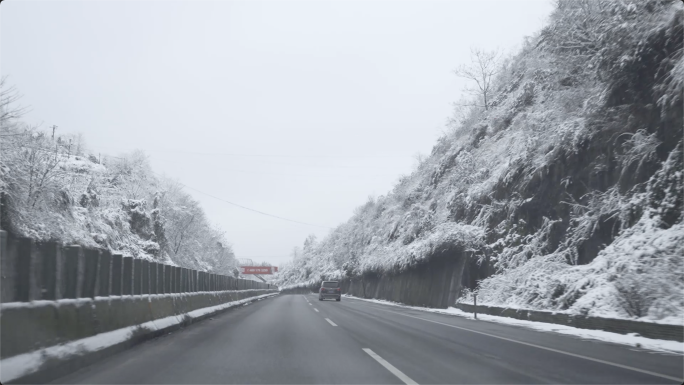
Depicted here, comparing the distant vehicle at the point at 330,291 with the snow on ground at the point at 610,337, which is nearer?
the snow on ground at the point at 610,337

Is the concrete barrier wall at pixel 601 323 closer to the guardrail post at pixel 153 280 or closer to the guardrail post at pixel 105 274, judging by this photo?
the guardrail post at pixel 105 274

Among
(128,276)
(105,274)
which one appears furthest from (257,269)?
(105,274)

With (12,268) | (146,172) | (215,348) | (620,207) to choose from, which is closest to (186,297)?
(215,348)

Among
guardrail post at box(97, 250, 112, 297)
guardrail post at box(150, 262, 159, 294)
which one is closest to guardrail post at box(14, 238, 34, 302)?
guardrail post at box(97, 250, 112, 297)

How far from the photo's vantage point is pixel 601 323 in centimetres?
1416

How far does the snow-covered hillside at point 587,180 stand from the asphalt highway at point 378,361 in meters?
3.68

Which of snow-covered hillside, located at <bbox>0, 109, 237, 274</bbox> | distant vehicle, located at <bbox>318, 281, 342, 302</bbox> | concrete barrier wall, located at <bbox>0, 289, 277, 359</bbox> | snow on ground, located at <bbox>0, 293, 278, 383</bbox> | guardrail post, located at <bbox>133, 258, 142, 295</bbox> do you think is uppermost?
snow-covered hillside, located at <bbox>0, 109, 237, 274</bbox>

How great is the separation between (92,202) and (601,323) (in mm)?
35901

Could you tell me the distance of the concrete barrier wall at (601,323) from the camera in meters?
11.3

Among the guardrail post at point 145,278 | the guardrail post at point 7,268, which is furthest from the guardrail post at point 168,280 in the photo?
the guardrail post at point 7,268

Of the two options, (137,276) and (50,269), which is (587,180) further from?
(50,269)

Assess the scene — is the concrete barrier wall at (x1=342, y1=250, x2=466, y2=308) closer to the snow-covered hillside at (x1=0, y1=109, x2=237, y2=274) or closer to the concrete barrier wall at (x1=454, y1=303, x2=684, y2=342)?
the concrete barrier wall at (x1=454, y1=303, x2=684, y2=342)

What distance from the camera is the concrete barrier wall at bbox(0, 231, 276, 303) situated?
708cm

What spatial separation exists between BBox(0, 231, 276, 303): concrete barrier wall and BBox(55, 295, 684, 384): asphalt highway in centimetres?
123
